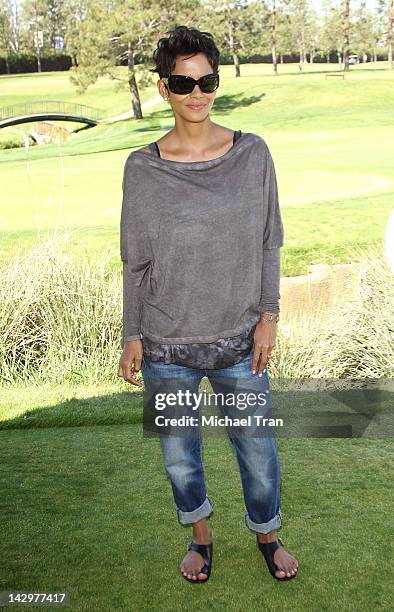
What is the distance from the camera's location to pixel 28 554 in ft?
7.48

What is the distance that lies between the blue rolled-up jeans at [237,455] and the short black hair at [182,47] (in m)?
0.70

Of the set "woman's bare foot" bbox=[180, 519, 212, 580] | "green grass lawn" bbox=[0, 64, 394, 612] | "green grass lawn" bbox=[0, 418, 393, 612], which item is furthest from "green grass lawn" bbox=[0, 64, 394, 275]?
"woman's bare foot" bbox=[180, 519, 212, 580]

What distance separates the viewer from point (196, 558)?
2.16 m

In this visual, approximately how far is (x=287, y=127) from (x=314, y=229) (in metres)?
2.36

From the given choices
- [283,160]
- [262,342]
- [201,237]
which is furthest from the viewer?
[283,160]

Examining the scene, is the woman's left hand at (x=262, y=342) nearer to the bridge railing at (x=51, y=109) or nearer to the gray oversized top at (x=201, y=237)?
the gray oversized top at (x=201, y=237)

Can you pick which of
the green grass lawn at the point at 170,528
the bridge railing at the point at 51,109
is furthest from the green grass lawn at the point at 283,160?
the green grass lawn at the point at 170,528

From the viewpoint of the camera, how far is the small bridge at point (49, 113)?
330 inches

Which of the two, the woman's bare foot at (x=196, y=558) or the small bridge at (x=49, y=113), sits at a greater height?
the small bridge at (x=49, y=113)

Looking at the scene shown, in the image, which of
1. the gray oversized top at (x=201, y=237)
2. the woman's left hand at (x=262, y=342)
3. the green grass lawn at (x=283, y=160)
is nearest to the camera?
the gray oversized top at (x=201, y=237)

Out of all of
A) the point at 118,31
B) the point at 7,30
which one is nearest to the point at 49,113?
the point at 7,30

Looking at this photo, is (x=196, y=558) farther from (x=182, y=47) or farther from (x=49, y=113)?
(x=49, y=113)

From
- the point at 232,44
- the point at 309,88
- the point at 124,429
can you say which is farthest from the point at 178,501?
the point at 309,88

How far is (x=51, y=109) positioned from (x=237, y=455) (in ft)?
24.0
